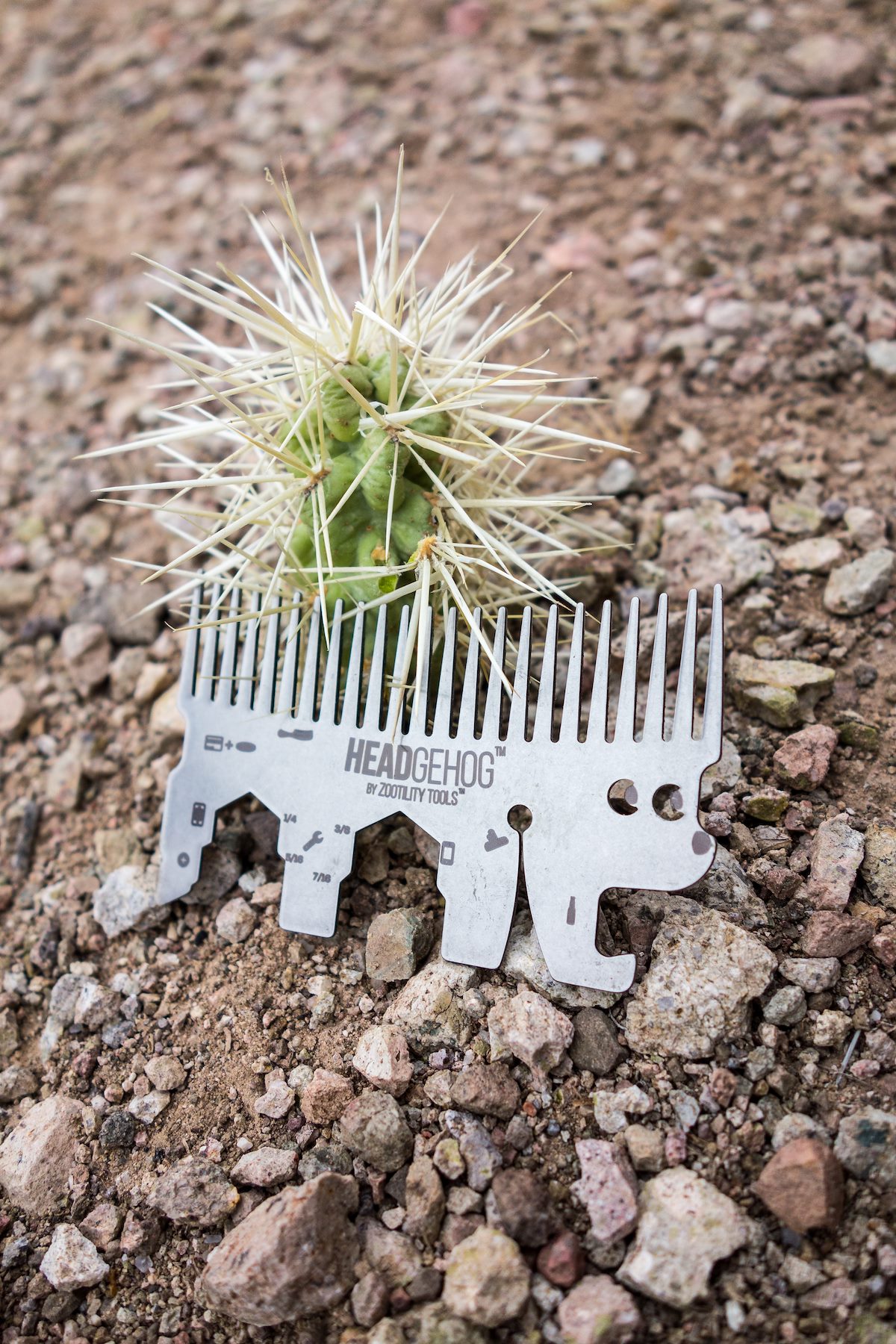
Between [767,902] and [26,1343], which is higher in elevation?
[767,902]

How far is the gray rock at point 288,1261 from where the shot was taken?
134cm

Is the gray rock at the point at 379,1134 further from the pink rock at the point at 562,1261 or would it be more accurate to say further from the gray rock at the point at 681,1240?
the gray rock at the point at 681,1240

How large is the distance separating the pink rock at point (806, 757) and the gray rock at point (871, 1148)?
0.57 metres

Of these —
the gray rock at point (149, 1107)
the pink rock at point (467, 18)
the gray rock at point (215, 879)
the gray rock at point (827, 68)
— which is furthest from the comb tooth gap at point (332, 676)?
the pink rock at point (467, 18)

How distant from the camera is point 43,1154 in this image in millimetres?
1594

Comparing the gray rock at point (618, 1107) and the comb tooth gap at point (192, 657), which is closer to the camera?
the gray rock at point (618, 1107)

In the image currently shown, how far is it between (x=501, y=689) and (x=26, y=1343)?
1266 mm

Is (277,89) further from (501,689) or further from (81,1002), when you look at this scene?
(81,1002)

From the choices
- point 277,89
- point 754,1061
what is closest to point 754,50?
point 277,89

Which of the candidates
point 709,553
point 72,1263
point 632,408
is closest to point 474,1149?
point 72,1263

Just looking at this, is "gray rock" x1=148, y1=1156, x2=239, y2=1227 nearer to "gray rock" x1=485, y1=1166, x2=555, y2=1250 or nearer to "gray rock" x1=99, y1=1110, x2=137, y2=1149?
"gray rock" x1=99, y1=1110, x2=137, y2=1149

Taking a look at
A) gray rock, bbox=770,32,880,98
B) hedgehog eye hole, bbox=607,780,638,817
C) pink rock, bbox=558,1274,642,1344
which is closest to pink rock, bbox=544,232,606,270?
gray rock, bbox=770,32,880,98

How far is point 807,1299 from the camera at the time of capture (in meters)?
1.29

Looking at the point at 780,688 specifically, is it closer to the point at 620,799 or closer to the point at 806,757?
the point at 806,757
